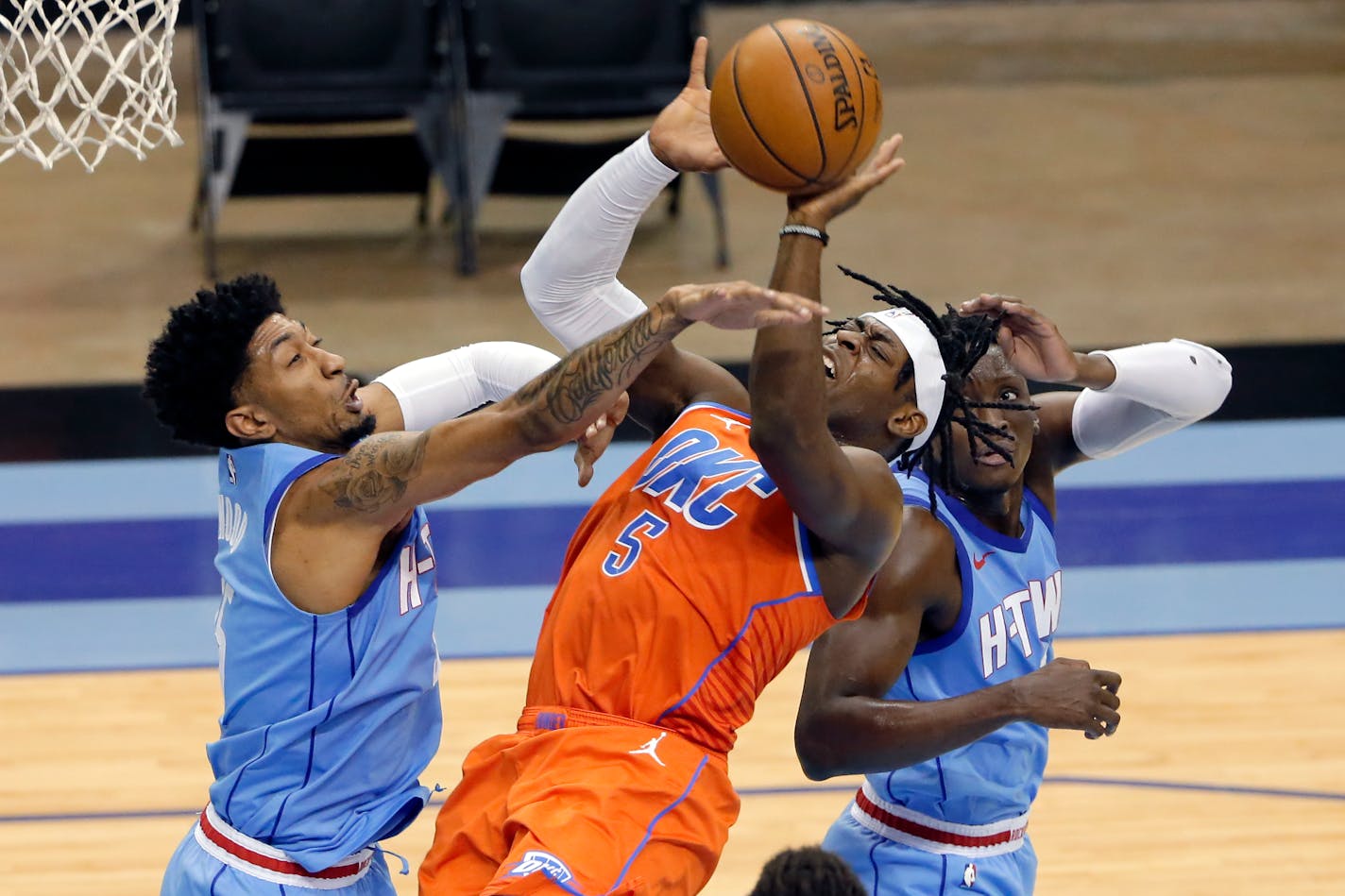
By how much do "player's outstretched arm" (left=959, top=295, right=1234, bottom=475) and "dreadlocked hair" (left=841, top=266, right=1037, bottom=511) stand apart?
0.11m

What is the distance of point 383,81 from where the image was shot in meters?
9.01

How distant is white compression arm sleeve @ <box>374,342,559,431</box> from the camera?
346cm

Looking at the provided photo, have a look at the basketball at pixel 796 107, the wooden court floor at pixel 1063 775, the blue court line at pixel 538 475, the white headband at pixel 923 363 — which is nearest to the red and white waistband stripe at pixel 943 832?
the white headband at pixel 923 363

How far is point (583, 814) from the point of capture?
2707 mm

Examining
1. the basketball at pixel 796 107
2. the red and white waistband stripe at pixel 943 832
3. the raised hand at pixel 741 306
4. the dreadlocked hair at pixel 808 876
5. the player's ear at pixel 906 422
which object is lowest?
the red and white waistband stripe at pixel 943 832

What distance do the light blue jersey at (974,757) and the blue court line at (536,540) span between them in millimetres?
3220

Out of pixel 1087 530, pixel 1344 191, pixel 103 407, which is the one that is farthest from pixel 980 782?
pixel 1344 191

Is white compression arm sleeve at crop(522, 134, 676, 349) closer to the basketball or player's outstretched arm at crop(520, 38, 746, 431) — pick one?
player's outstretched arm at crop(520, 38, 746, 431)

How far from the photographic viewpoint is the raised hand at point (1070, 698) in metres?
2.94

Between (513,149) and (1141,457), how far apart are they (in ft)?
12.3

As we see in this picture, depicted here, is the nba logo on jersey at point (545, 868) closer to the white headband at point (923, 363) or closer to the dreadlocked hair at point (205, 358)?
the dreadlocked hair at point (205, 358)

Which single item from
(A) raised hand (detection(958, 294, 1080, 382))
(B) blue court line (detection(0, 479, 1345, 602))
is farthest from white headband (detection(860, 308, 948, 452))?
(B) blue court line (detection(0, 479, 1345, 602))

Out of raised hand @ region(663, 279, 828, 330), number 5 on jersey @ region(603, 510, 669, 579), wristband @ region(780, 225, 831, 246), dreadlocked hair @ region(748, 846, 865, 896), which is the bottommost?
dreadlocked hair @ region(748, 846, 865, 896)

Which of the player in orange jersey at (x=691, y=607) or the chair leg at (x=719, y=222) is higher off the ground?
the player in orange jersey at (x=691, y=607)
